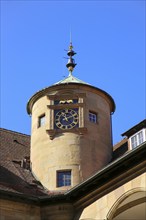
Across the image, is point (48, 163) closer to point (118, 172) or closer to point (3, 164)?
point (3, 164)

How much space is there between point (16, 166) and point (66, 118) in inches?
113

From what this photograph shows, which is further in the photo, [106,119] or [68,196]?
[106,119]

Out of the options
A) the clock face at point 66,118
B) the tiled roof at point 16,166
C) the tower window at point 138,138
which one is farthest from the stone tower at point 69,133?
the tower window at point 138,138

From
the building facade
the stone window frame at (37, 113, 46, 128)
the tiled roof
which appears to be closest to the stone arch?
the building facade

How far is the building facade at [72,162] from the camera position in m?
16.5

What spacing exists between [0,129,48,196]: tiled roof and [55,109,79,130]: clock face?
219 centimetres

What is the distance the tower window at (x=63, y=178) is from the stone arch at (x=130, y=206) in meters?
2.46

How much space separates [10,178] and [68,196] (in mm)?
2606

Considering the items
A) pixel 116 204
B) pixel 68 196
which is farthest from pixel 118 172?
pixel 68 196

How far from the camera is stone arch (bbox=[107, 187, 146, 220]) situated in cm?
1612

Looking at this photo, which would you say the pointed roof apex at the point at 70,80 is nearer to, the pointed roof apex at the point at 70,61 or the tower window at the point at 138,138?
the pointed roof apex at the point at 70,61

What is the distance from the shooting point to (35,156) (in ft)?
71.1

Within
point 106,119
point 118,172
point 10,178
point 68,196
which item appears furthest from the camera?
point 106,119

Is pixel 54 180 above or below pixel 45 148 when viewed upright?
below
